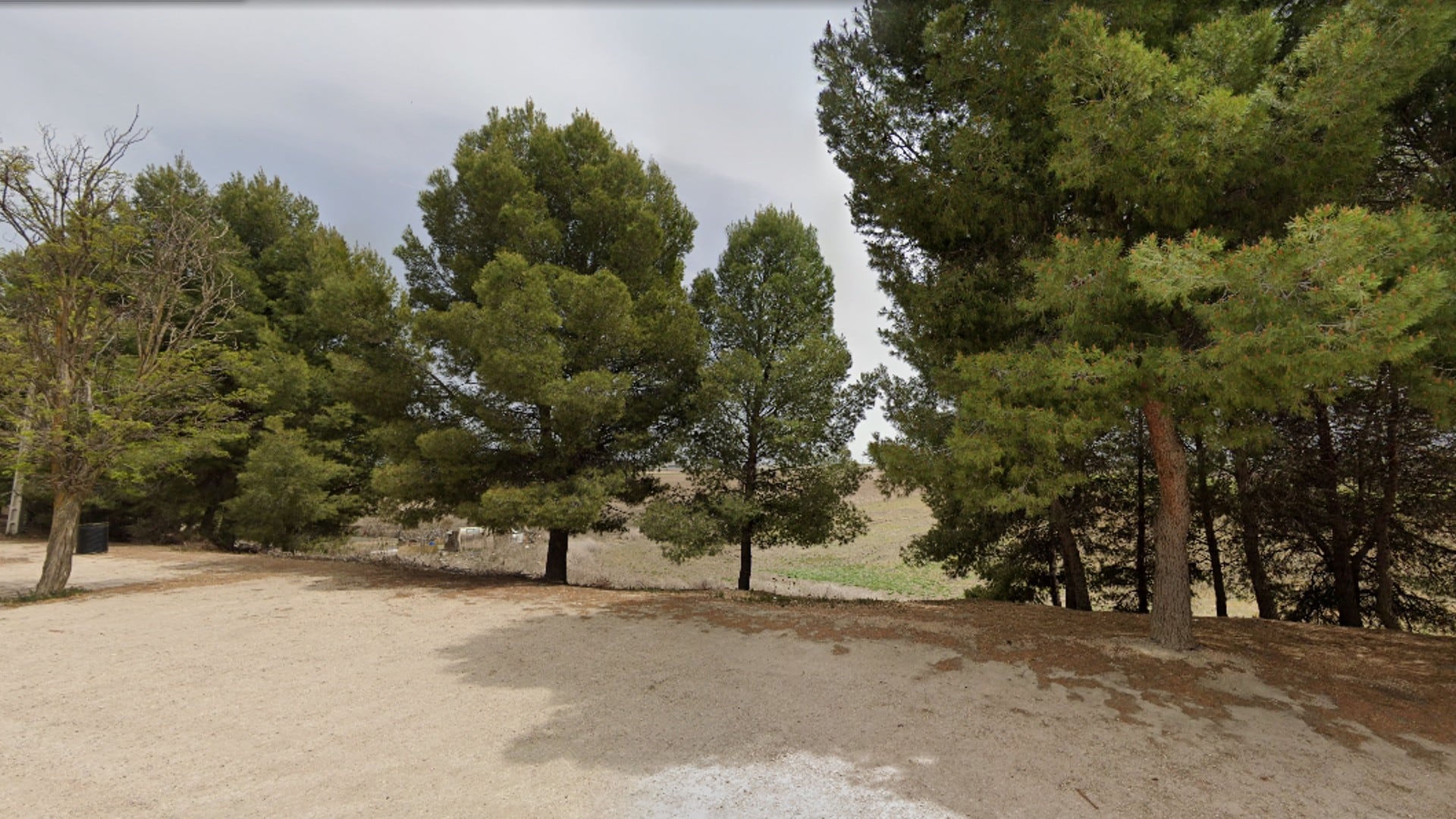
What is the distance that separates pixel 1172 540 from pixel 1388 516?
587cm

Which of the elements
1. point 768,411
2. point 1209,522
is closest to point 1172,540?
point 1209,522

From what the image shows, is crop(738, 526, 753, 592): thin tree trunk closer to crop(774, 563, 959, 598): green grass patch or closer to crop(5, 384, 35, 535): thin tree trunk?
crop(774, 563, 959, 598): green grass patch

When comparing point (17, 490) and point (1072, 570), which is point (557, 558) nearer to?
point (1072, 570)

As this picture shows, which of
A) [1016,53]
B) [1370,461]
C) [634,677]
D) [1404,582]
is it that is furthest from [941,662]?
[1404,582]

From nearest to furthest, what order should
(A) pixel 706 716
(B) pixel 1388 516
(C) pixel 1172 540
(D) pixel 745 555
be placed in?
(A) pixel 706 716 → (C) pixel 1172 540 → (B) pixel 1388 516 → (D) pixel 745 555

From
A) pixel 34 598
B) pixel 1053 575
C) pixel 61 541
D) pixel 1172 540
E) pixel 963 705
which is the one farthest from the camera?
pixel 1053 575

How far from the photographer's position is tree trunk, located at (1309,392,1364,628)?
30.9 ft

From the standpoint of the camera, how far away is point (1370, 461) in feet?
30.8

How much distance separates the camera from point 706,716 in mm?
4832

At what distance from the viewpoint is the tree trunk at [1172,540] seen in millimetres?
6441

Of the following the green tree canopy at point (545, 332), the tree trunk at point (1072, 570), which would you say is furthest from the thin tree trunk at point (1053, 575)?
the green tree canopy at point (545, 332)

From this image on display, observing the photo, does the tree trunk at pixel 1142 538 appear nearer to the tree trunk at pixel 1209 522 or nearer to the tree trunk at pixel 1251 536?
the tree trunk at pixel 1209 522

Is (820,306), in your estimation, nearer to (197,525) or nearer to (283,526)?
(283,526)

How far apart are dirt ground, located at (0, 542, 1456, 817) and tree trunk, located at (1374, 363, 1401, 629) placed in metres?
2.27
